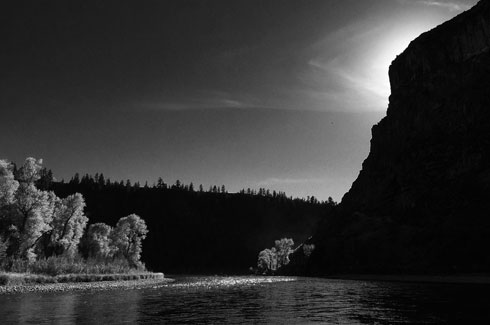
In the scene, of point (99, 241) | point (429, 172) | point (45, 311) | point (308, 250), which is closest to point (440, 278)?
point (429, 172)

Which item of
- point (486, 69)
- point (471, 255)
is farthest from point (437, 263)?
point (486, 69)

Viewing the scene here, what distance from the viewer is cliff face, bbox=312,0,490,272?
126750mm

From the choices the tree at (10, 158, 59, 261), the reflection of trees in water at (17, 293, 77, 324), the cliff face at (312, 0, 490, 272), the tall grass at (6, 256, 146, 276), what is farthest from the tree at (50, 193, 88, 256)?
the cliff face at (312, 0, 490, 272)

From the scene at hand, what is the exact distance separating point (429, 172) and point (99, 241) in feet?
360

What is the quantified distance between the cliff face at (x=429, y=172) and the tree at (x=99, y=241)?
75621mm

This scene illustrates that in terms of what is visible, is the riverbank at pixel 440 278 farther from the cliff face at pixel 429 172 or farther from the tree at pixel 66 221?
the tree at pixel 66 221

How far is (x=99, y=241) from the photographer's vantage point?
11562 cm

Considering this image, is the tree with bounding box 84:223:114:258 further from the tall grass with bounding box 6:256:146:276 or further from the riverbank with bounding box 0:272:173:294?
the riverbank with bounding box 0:272:173:294

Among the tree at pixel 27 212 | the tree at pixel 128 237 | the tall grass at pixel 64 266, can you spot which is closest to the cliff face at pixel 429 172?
the tree at pixel 128 237

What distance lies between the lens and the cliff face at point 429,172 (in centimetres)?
12675

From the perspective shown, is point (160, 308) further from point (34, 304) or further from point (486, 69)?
point (486, 69)

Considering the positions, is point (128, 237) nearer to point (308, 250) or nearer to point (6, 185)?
point (6, 185)

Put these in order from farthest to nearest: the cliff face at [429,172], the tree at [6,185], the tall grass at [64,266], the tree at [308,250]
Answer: the tree at [308,250] < the cliff face at [429,172] < the tree at [6,185] < the tall grass at [64,266]

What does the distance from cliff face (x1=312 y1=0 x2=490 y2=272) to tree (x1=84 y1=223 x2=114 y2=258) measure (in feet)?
248
